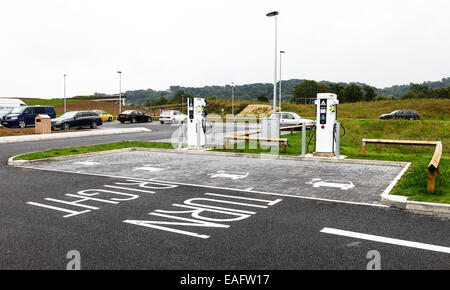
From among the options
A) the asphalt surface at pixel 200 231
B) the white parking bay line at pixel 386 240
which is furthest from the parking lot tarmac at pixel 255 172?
the white parking bay line at pixel 386 240

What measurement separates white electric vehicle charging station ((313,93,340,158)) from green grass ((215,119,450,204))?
839 mm

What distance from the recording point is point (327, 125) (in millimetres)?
13211

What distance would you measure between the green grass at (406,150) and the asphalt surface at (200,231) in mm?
1568

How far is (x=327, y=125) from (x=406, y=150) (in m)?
6.06

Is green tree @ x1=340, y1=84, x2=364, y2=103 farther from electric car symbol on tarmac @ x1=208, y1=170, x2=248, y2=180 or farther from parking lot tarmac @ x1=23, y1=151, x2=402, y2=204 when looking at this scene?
electric car symbol on tarmac @ x1=208, y1=170, x2=248, y2=180

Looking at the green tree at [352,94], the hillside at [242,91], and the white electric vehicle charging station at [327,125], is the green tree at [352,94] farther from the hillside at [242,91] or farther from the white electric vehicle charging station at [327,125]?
the white electric vehicle charging station at [327,125]

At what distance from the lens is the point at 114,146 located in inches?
661

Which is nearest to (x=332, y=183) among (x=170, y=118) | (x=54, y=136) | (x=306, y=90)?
(x=54, y=136)

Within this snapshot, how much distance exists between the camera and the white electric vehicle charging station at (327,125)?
13.1 metres

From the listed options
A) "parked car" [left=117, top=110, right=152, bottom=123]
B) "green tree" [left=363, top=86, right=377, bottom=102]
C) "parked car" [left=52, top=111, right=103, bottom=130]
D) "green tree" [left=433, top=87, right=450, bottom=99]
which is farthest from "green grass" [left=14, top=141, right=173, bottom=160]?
"green tree" [left=363, top=86, right=377, bottom=102]

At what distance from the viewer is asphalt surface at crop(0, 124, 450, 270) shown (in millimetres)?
4512

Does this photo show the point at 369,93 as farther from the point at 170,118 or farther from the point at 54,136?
the point at 54,136

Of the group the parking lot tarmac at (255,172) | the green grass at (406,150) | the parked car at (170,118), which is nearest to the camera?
the green grass at (406,150)
